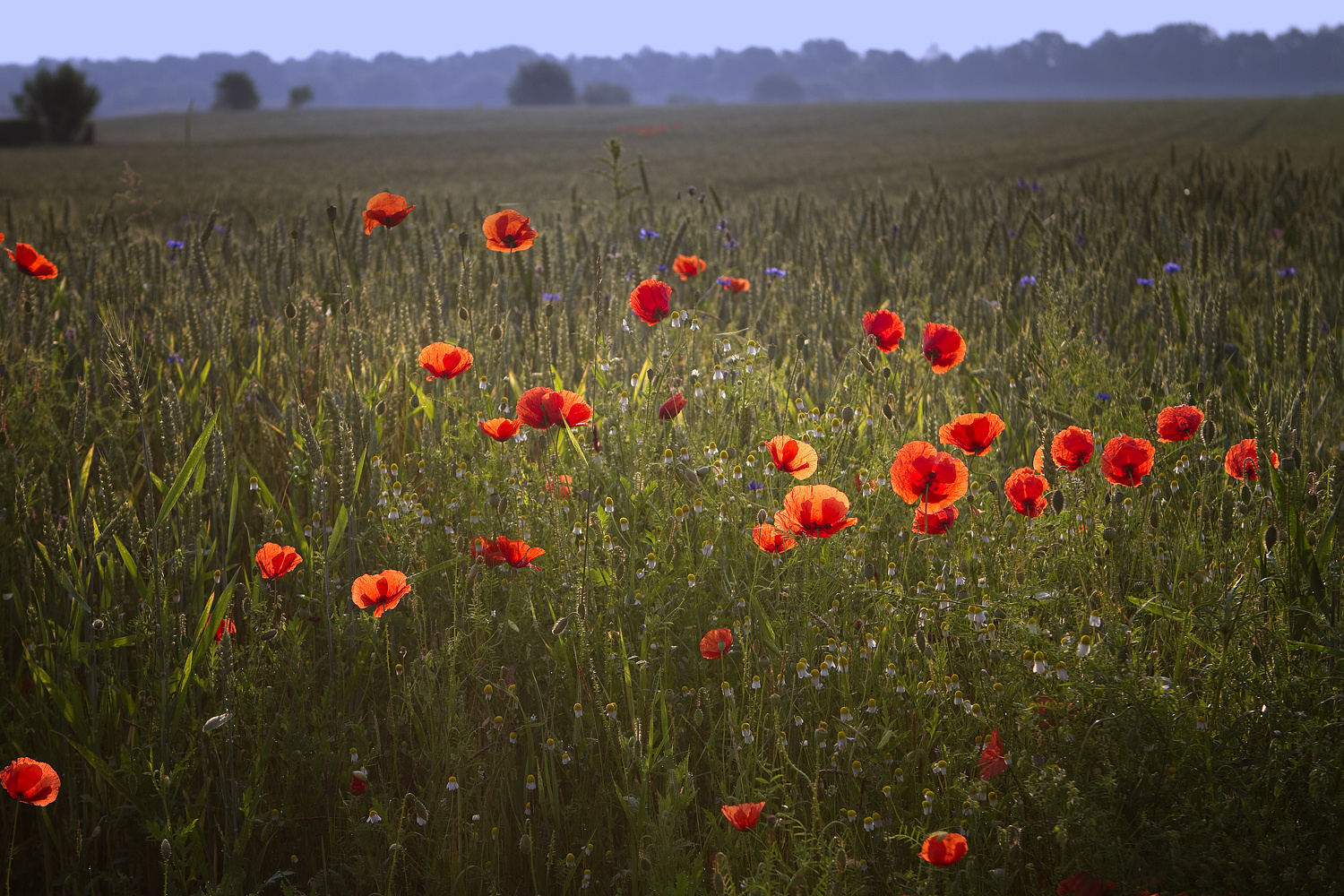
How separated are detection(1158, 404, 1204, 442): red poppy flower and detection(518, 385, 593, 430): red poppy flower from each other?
1.18 meters

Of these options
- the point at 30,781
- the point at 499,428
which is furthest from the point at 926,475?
the point at 30,781

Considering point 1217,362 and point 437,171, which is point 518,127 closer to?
point 437,171

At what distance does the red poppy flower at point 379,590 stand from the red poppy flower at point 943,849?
923 millimetres

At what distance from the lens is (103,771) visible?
1460 mm

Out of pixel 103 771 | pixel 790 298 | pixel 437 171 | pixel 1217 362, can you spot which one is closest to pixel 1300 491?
pixel 1217 362

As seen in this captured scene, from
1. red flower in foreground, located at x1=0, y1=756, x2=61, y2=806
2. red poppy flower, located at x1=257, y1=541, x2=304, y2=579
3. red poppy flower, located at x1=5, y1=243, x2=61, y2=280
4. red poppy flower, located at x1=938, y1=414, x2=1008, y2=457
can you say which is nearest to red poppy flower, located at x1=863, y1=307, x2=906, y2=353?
red poppy flower, located at x1=938, y1=414, x2=1008, y2=457

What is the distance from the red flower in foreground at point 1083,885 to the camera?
3.95ft

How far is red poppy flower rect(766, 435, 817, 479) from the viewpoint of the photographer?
174cm

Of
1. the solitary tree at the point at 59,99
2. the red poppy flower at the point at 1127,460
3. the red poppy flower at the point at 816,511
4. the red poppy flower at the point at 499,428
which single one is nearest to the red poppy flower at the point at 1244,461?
the red poppy flower at the point at 1127,460

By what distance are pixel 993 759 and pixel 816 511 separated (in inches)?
19.0

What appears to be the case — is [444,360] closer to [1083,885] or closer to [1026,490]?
[1026,490]

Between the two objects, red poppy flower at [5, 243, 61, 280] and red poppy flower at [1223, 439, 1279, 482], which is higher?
red poppy flower at [5, 243, 61, 280]

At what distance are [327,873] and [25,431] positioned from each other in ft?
5.37

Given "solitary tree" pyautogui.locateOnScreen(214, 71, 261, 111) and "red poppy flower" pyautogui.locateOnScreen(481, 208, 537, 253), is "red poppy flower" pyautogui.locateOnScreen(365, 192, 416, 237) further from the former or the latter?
"solitary tree" pyautogui.locateOnScreen(214, 71, 261, 111)
